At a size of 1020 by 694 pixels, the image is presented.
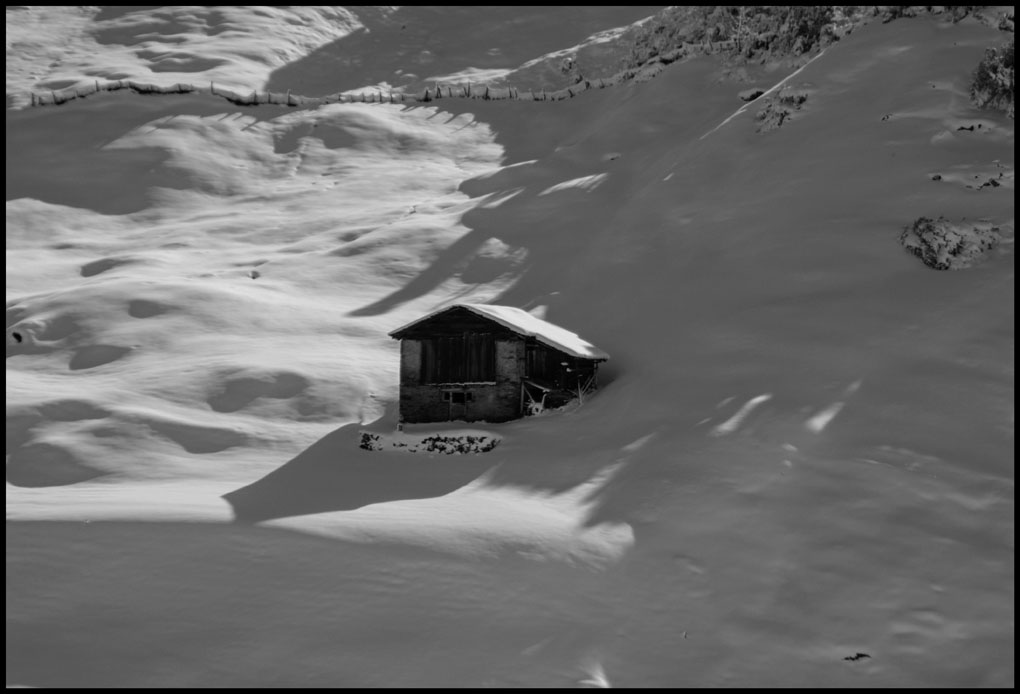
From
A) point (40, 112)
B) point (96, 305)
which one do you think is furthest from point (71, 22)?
point (96, 305)

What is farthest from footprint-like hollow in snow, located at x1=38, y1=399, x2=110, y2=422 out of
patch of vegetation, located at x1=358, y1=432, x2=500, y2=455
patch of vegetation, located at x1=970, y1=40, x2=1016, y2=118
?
patch of vegetation, located at x1=970, y1=40, x2=1016, y2=118

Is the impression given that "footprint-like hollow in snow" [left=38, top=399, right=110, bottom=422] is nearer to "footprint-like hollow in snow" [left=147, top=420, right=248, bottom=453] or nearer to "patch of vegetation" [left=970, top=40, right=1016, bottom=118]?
"footprint-like hollow in snow" [left=147, top=420, right=248, bottom=453]

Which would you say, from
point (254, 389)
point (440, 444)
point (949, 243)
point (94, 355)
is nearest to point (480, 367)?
point (440, 444)

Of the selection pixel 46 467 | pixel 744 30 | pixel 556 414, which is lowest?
pixel 46 467

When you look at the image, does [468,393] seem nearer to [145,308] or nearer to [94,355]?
[94,355]

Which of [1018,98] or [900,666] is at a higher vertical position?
[1018,98]

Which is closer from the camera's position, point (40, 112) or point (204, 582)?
point (204, 582)

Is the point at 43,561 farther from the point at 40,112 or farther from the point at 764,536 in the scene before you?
the point at 40,112

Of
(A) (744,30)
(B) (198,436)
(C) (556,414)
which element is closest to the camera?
(B) (198,436)
